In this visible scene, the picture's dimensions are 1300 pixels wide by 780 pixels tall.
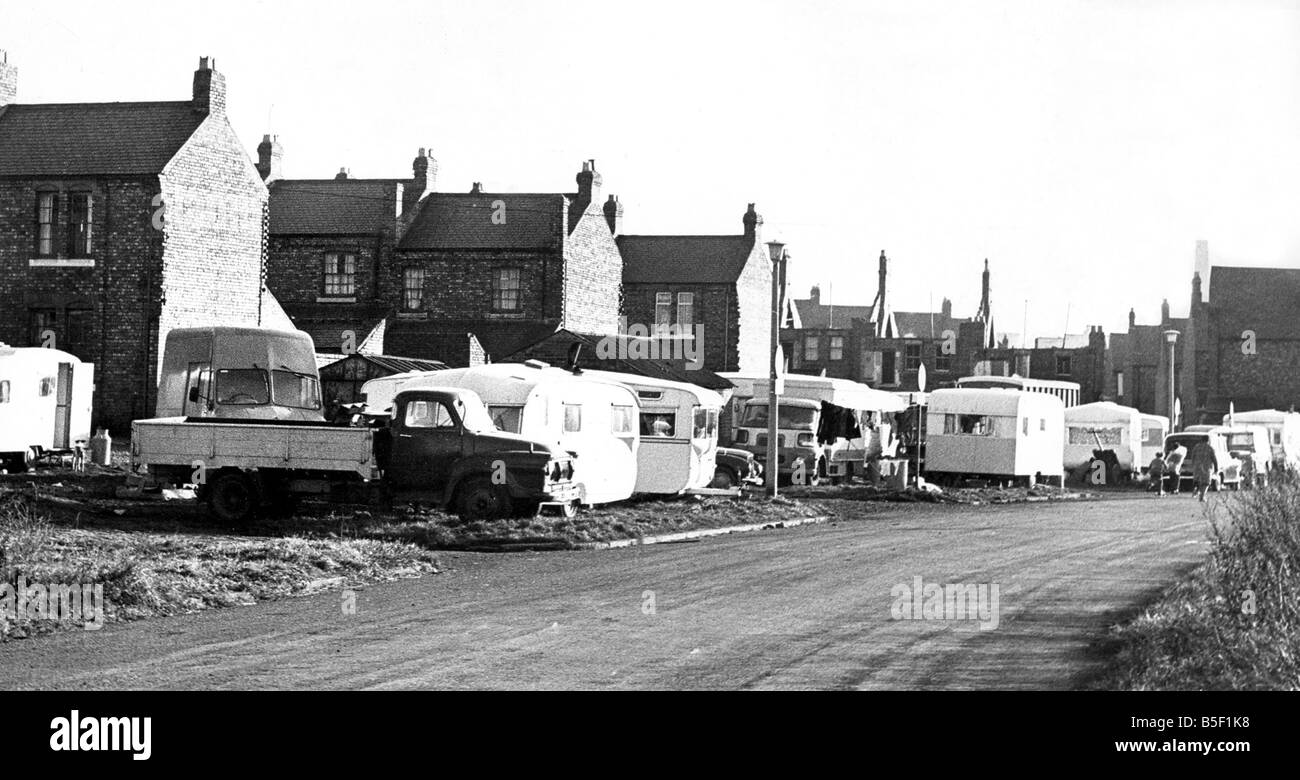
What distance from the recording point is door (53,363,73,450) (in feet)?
110

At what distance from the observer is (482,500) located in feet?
73.6

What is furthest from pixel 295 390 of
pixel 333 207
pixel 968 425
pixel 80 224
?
pixel 333 207

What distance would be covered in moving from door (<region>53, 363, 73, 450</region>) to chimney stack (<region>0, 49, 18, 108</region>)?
503 inches

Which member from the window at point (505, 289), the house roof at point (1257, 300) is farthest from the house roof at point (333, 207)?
the house roof at point (1257, 300)

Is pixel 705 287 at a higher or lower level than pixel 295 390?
higher

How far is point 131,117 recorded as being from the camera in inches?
1625

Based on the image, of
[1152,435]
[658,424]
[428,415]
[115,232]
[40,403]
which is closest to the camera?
[428,415]

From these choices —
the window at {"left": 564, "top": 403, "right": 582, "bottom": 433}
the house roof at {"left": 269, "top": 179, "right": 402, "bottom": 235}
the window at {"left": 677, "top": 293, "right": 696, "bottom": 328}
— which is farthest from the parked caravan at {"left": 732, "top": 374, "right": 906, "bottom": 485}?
the house roof at {"left": 269, "top": 179, "right": 402, "bottom": 235}

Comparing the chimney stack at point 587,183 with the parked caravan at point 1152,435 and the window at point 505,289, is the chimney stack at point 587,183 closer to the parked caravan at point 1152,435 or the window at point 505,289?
the window at point 505,289

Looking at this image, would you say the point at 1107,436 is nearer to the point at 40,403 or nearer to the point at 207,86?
the point at 207,86

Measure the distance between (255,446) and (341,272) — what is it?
33.4 metres

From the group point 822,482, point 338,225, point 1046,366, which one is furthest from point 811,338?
point 822,482
